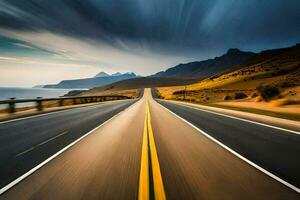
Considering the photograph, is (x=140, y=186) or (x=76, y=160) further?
(x=76, y=160)

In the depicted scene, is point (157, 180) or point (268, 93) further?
point (268, 93)

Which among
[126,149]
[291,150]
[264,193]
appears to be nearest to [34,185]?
[126,149]

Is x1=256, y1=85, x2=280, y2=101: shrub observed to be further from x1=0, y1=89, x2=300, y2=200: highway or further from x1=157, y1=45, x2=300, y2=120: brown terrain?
x1=0, y1=89, x2=300, y2=200: highway

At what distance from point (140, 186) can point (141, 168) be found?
101 cm

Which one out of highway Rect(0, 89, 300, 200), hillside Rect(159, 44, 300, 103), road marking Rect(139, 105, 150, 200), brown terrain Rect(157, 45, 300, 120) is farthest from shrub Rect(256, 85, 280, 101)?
road marking Rect(139, 105, 150, 200)

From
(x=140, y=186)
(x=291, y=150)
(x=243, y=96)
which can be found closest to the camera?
(x=140, y=186)

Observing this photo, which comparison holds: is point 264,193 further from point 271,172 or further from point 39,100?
point 39,100

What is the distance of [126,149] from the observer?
6883 mm

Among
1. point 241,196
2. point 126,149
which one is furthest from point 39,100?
point 241,196

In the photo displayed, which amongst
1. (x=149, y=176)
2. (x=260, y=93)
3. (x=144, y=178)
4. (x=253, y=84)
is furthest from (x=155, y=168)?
(x=253, y=84)

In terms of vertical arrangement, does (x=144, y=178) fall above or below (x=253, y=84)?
below

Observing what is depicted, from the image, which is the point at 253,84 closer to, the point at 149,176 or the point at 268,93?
the point at 268,93

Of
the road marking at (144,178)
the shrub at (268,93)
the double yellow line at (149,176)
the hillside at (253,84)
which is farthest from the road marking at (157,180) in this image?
the shrub at (268,93)

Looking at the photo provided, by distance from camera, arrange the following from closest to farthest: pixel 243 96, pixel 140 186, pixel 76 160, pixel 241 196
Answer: pixel 241 196, pixel 140 186, pixel 76 160, pixel 243 96
